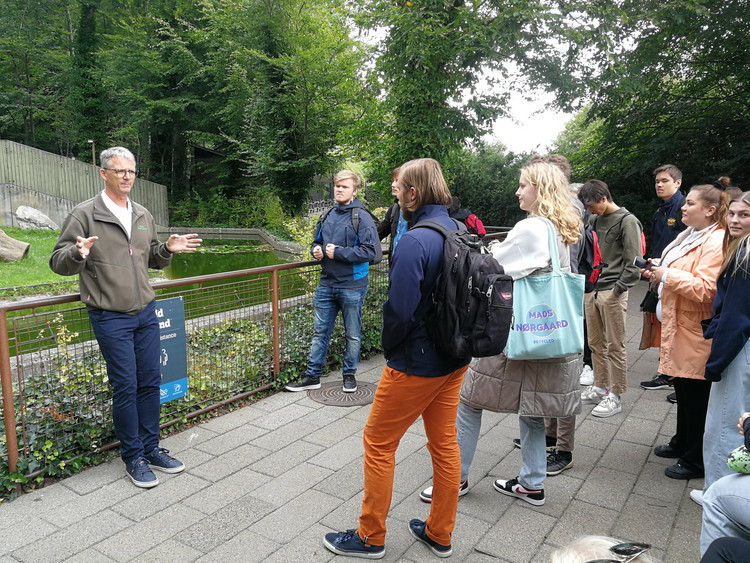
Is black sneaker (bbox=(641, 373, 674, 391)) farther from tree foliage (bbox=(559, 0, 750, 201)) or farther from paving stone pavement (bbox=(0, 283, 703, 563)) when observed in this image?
tree foliage (bbox=(559, 0, 750, 201))

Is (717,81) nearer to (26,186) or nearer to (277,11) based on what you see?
(277,11)

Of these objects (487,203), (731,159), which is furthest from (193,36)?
(731,159)

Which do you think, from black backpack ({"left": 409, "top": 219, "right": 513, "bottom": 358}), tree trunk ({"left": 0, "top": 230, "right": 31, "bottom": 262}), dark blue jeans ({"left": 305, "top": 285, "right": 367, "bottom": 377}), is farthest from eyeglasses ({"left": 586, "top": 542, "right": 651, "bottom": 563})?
tree trunk ({"left": 0, "top": 230, "right": 31, "bottom": 262})

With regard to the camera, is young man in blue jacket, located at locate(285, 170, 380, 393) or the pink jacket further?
young man in blue jacket, located at locate(285, 170, 380, 393)

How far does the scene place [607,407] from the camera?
15.6 ft

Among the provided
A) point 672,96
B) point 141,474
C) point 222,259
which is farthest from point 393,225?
point 222,259

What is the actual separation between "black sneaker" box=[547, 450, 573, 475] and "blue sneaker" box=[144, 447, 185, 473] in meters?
2.49

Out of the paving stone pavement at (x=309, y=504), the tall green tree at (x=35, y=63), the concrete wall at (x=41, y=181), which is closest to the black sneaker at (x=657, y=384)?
the paving stone pavement at (x=309, y=504)

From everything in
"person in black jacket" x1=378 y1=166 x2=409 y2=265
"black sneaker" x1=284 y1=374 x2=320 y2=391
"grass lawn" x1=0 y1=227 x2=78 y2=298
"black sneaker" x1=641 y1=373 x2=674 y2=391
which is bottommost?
"grass lawn" x1=0 y1=227 x2=78 y2=298

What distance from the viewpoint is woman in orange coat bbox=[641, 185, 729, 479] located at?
338 cm

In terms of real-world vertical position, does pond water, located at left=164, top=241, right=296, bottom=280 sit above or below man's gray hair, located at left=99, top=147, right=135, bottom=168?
below

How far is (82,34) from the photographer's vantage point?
2814cm

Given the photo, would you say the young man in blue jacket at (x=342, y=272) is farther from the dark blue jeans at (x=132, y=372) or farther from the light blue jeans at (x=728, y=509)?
the light blue jeans at (x=728, y=509)

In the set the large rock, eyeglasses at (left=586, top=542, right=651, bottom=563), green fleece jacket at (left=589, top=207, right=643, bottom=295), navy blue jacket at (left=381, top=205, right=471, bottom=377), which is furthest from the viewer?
the large rock
